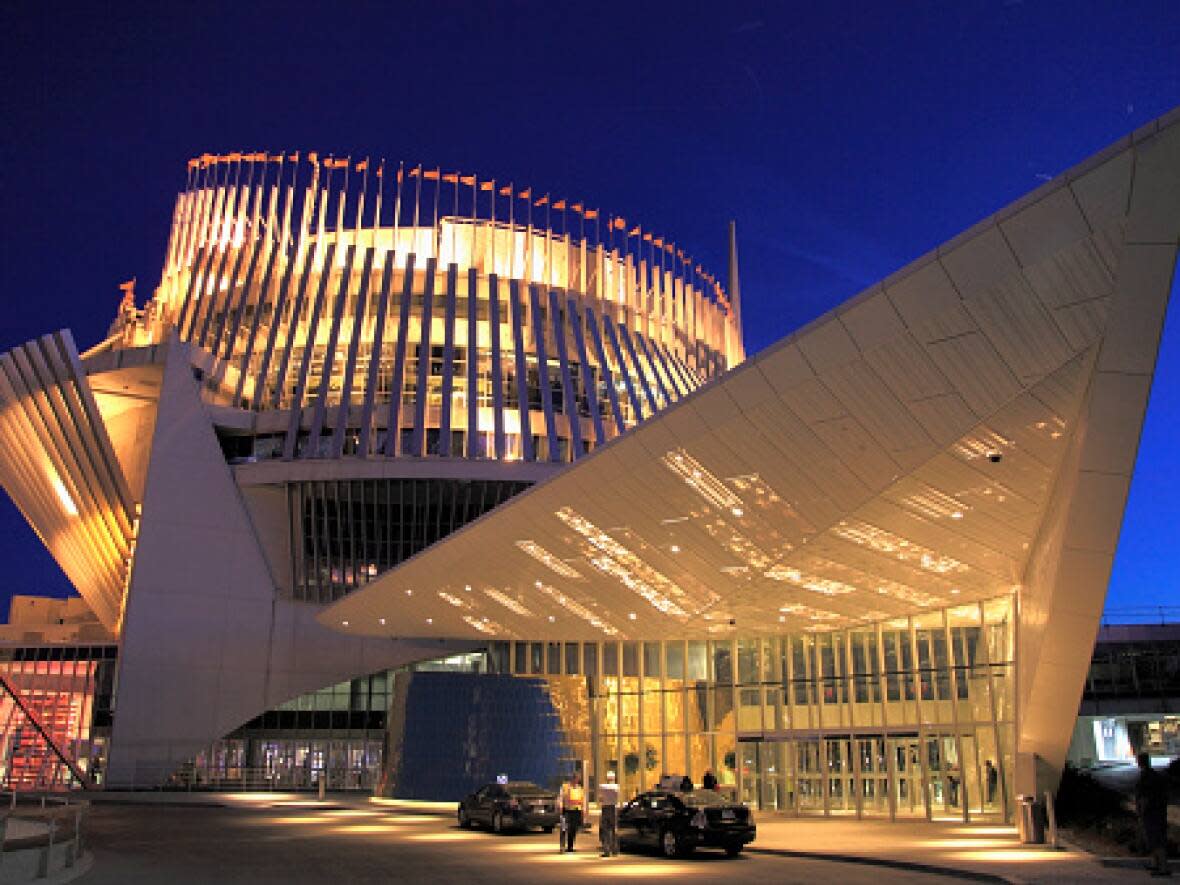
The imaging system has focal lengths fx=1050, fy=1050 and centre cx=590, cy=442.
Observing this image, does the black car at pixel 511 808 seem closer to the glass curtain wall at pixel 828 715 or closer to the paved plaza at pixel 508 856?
the paved plaza at pixel 508 856

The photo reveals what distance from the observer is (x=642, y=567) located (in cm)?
2355

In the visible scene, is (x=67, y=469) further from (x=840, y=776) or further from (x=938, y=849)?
(x=938, y=849)

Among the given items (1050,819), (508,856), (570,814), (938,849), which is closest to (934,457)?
(1050,819)

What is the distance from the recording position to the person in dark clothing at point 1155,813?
13109 millimetres

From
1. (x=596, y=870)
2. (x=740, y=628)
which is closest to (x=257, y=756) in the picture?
(x=740, y=628)

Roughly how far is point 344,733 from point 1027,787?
39.0 meters

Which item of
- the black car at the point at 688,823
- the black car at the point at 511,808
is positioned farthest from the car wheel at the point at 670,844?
the black car at the point at 511,808

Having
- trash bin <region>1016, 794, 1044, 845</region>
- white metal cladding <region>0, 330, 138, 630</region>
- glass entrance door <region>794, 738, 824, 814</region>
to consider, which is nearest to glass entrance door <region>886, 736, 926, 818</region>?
glass entrance door <region>794, 738, 824, 814</region>

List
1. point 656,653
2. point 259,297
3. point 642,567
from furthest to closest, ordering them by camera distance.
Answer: point 259,297 → point 656,653 → point 642,567

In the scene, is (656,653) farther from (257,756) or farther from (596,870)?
(257,756)

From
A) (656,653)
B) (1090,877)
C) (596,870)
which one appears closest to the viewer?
(1090,877)

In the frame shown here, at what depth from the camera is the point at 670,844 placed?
62.1 feet

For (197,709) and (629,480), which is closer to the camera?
(629,480)

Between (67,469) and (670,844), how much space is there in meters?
41.2
